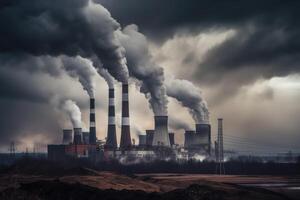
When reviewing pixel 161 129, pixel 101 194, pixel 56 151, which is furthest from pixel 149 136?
pixel 101 194

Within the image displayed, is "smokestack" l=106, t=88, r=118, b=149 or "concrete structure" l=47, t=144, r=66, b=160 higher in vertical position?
"smokestack" l=106, t=88, r=118, b=149

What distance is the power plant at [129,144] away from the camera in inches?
3760

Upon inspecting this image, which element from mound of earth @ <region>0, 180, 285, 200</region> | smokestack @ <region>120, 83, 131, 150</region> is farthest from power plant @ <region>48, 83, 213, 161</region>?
mound of earth @ <region>0, 180, 285, 200</region>

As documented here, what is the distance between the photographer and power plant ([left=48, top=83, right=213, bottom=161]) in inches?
3760

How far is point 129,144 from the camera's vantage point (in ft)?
322

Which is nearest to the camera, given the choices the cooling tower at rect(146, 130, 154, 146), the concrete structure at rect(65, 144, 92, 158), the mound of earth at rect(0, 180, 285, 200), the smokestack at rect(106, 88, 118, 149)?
the mound of earth at rect(0, 180, 285, 200)

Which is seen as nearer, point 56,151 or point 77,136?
point 77,136

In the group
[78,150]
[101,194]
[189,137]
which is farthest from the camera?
[78,150]

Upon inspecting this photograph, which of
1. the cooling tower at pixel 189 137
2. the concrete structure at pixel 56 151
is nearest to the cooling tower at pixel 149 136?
the cooling tower at pixel 189 137

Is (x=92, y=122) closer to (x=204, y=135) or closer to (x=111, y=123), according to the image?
(x=111, y=123)

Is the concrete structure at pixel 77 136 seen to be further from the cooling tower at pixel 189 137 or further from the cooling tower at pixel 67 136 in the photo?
the cooling tower at pixel 189 137

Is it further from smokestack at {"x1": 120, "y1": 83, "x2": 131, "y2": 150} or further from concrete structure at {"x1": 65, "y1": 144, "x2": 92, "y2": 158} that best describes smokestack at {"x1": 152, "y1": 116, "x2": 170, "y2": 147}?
concrete structure at {"x1": 65, "y1": 144, "x2": 92, "y2": 158}

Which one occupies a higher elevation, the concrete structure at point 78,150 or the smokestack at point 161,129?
the smokestack at point 161,129

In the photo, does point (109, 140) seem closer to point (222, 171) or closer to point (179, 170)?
point (179, 170)
